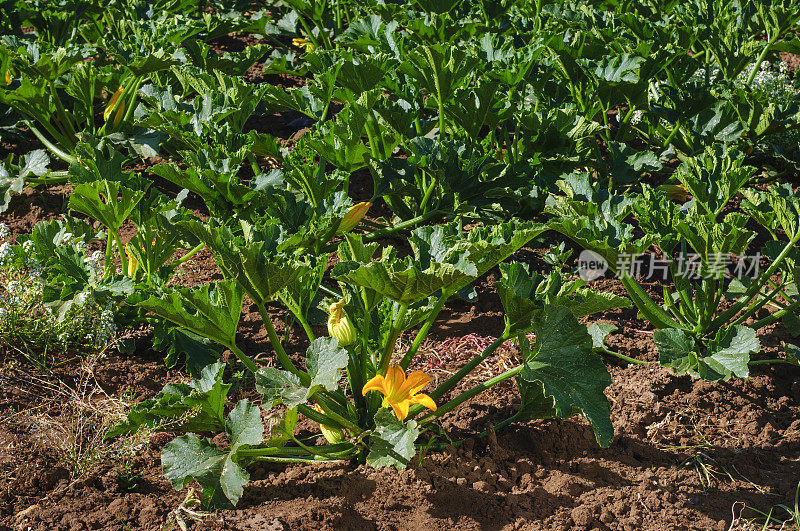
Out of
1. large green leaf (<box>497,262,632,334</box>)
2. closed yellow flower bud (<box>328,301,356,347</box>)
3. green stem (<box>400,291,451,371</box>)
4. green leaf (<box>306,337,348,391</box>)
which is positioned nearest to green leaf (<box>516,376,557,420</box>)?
large green leaf (<box>497,262,632,334</box>)

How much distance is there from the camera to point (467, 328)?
3.37 m

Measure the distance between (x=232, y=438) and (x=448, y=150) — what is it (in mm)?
1702

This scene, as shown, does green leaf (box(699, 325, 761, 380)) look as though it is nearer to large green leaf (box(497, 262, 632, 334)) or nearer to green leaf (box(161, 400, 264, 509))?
large green leaf (box(497, 262, 632, 334))

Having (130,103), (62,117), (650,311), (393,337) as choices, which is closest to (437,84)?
(650,311)

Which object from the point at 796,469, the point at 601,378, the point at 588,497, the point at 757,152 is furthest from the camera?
the point at 757,152

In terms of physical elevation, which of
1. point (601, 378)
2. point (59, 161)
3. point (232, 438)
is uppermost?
point (601, 378)

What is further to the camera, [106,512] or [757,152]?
[757,152]

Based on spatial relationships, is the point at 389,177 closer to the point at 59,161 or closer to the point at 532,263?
the point at 532,263

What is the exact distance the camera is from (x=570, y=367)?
7.41 feet

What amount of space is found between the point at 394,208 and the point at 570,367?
68.7 inches

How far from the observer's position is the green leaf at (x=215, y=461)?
216 centimetres

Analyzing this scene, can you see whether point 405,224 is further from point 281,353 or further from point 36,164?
point 36,164

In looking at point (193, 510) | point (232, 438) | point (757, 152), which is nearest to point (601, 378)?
point (232, 438)

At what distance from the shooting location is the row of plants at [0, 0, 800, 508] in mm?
2268
